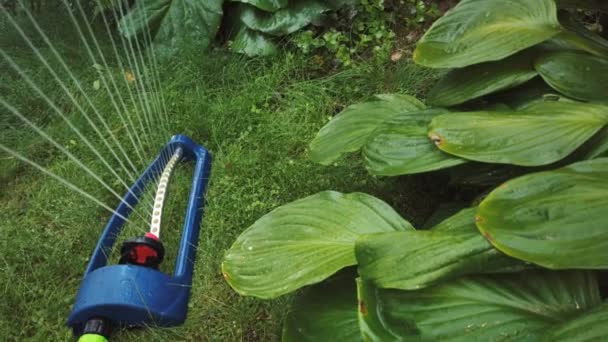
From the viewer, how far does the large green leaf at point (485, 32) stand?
144cm

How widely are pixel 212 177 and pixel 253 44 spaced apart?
72 cm

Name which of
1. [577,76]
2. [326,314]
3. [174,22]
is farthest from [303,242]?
[174,22]

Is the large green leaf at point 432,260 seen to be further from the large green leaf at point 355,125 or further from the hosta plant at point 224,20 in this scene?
the hosta plant at point 224,20

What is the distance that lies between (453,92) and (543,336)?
2.68 ft

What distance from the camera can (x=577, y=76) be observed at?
1422 mm

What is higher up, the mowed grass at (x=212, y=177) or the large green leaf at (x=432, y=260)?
the large green leaf at (x=432, y=260)

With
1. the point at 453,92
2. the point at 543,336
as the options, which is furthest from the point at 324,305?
the point at 453,92

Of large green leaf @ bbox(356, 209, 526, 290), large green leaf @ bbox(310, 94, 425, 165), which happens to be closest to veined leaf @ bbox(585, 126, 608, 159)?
large green leaf @ bbox(356, 209, 526, 290)

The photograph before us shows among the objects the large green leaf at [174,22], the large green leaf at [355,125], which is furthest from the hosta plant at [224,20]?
the large green leaf at [355,125]

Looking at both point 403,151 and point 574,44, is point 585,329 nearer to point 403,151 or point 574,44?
point 403,151

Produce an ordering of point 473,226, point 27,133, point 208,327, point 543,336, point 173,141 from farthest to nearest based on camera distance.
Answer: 1. point 27,133
2. point 173,141
3. point 208,327
4. point 473,226
5. point 543,336

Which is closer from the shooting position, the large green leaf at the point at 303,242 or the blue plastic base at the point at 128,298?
the large green leaf at the point at 303,242

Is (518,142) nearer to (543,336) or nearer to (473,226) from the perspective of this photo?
(473,226)

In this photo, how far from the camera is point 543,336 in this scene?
88cm
